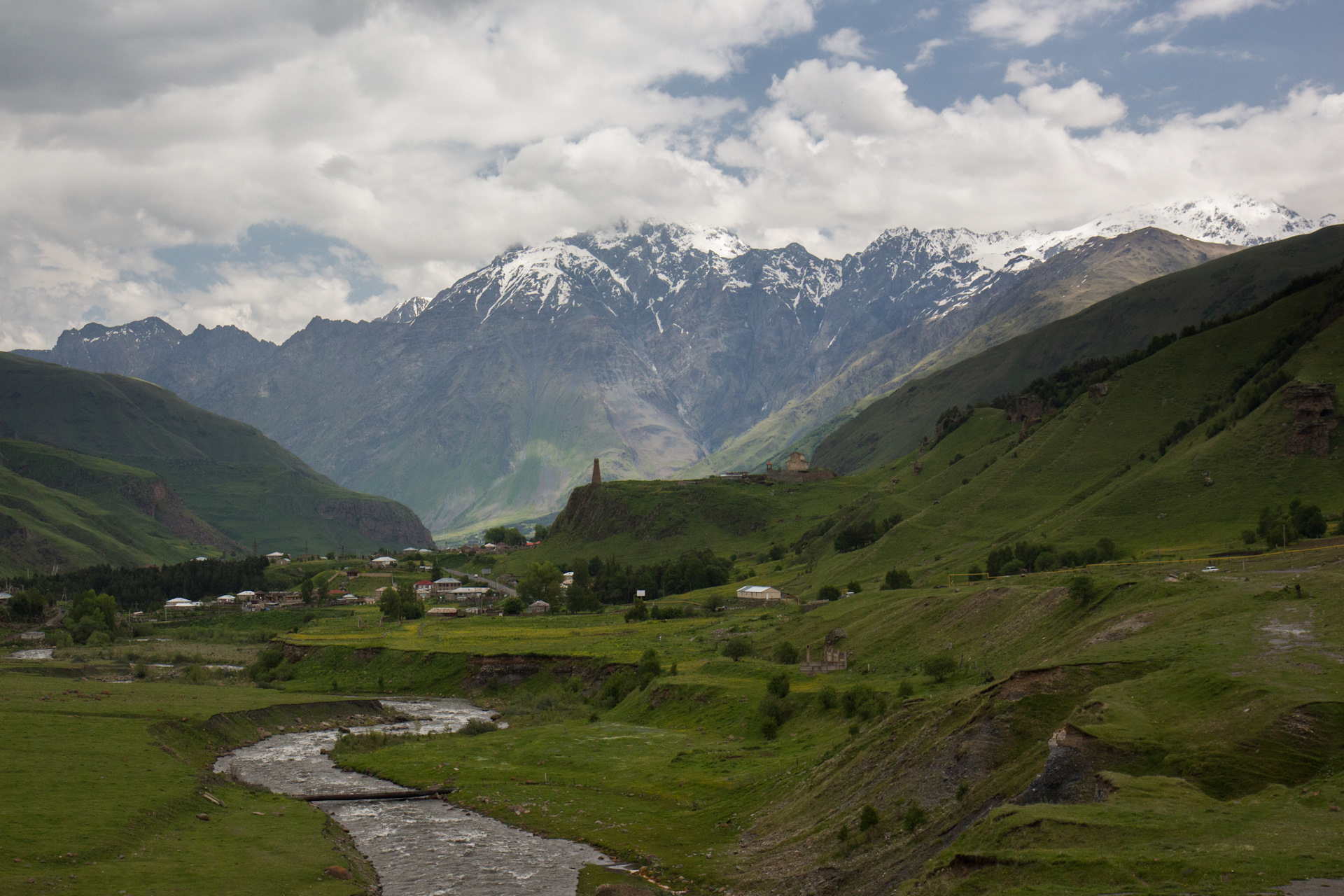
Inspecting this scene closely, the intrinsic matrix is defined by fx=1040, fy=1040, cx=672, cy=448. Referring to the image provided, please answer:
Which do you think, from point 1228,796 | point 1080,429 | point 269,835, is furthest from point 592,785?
point 1080,429

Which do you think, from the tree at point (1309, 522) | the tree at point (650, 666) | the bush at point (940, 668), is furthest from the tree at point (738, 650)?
the tree at point (1309, 522)

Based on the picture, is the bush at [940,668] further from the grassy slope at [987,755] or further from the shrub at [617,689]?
the shrub at [617,689]

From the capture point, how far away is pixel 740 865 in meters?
56.2

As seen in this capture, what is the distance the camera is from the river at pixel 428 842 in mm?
56812

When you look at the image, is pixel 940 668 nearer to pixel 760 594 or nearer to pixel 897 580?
pixel 897 580

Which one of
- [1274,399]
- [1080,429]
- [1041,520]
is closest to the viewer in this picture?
[1274,399]

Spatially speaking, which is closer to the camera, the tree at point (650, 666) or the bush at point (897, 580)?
the tree at point (650, 666)

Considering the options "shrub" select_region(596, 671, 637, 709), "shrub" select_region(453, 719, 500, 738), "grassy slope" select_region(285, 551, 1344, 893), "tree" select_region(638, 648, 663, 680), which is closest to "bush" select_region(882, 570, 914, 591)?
"grassy slope" select_region(285, 551, 1344, 893)

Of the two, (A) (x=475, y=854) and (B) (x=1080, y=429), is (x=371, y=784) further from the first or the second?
(B) (x=1080, y=429)

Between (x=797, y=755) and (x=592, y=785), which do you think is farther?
(x=592, y=785)

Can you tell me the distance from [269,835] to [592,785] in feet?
79.1

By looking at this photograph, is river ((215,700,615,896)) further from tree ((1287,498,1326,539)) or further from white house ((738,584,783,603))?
tree ((1287,498,1326,539))

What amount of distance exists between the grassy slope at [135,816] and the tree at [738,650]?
52.8 metres

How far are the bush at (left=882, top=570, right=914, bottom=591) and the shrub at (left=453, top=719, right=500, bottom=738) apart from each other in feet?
193
